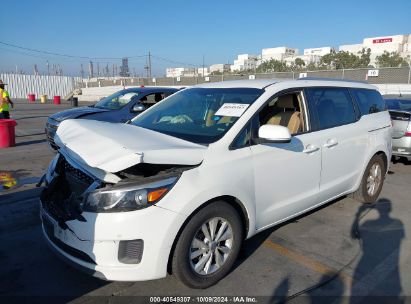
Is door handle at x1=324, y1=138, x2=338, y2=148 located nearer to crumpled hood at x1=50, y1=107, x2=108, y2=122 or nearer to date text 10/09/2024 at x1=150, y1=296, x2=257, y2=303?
date text 10/09/2024 at x1=150, y1=296, x2=257, y2=303

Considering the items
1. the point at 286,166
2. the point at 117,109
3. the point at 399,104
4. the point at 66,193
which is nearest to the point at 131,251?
the point at 66,193

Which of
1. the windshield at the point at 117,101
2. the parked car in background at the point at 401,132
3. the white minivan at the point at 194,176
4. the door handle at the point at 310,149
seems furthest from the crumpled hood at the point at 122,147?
the parked car in background at the point at 401,132

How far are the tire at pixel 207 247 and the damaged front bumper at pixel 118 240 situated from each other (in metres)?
0.14

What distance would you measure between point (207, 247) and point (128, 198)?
2.83 ft

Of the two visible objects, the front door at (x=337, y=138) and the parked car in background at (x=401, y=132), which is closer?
the front door at (x=337, y=138)

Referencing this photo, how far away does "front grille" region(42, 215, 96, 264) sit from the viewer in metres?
Result: 2.73

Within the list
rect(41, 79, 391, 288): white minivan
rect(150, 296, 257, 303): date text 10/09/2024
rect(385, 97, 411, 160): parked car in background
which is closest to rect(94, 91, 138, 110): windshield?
rect(41, 79, 391, 288): white minivan

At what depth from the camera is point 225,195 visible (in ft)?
9.87

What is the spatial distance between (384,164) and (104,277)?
4.58 m

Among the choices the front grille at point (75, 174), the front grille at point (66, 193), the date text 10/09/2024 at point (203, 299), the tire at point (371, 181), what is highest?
the front grille at point (75, 174)

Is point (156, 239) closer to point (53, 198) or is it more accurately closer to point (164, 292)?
point (164, 292)

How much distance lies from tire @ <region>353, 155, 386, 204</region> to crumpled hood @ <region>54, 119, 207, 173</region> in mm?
3193

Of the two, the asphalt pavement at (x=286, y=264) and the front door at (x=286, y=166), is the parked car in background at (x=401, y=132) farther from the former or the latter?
the front door at (x=286, y=166)

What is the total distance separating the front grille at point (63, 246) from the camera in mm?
2732
